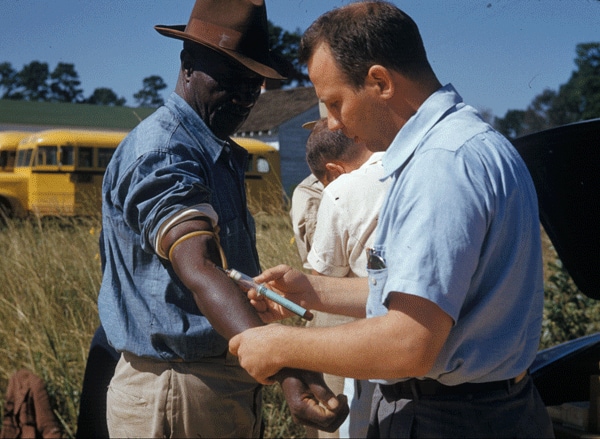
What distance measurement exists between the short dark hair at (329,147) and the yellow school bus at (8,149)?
16.8 m

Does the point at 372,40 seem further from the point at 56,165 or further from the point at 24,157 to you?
the point at 24,157

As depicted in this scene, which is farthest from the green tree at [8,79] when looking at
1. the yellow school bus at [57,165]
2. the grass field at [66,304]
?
the grass field at [66,304]

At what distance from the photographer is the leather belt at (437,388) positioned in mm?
1824

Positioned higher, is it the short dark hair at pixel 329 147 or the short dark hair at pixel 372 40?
the short dark hair at pixel 372 40

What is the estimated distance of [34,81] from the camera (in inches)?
1753

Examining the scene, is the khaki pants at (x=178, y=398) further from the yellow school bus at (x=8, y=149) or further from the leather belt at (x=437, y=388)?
the yellow school bus at (x=8, y=149)

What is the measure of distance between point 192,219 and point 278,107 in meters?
32.6

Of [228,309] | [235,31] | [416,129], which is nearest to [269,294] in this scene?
[228,309]

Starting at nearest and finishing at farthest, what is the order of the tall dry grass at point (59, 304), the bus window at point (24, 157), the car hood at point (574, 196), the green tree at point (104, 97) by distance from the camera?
the car hood at point (574, 196)
the tall dry grass at point (59, 304)
the bus window at point (24, 157)
the green tree at point (104, 97)

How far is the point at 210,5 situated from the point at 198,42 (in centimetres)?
18

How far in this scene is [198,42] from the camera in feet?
8.55

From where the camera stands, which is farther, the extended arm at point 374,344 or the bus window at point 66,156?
the bus window at point 66,156

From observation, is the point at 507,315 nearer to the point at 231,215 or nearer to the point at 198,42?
the point at 231,215

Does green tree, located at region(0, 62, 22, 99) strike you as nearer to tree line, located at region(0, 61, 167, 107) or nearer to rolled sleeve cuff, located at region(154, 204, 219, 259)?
tree line, located at region(0, 61, 167, 107)
